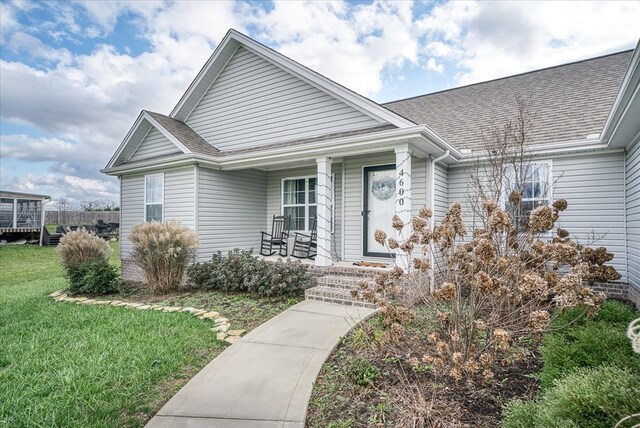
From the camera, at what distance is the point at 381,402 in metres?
2.65

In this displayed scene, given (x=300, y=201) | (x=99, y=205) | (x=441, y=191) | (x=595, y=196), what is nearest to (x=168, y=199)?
→ (x=300, y=201)

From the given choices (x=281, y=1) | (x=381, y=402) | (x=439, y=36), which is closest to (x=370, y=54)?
(x=439, y=36)

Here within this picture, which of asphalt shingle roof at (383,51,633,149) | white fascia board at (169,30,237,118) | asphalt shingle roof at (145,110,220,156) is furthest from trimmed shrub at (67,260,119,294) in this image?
asphalt shingle roof at (383,51,633,149)

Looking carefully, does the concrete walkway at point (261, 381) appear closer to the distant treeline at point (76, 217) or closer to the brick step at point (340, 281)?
the brick step at point (340, 281)

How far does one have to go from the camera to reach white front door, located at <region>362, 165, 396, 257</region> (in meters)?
7.39

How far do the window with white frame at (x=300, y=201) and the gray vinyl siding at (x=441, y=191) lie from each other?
3113mm

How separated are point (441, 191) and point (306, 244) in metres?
3.47

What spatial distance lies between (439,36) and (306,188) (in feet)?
19.6

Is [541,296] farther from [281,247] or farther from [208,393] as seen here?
[281,247]

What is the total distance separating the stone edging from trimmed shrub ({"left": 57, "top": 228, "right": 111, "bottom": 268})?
76 centimetres

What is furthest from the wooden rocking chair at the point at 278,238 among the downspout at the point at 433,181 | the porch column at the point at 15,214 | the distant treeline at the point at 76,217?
the distant treeline at the point at 76,217

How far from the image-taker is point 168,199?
8.57 metres

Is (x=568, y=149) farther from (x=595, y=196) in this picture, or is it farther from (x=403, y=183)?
(x=403, y=183)

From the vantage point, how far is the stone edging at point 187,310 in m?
4.23
